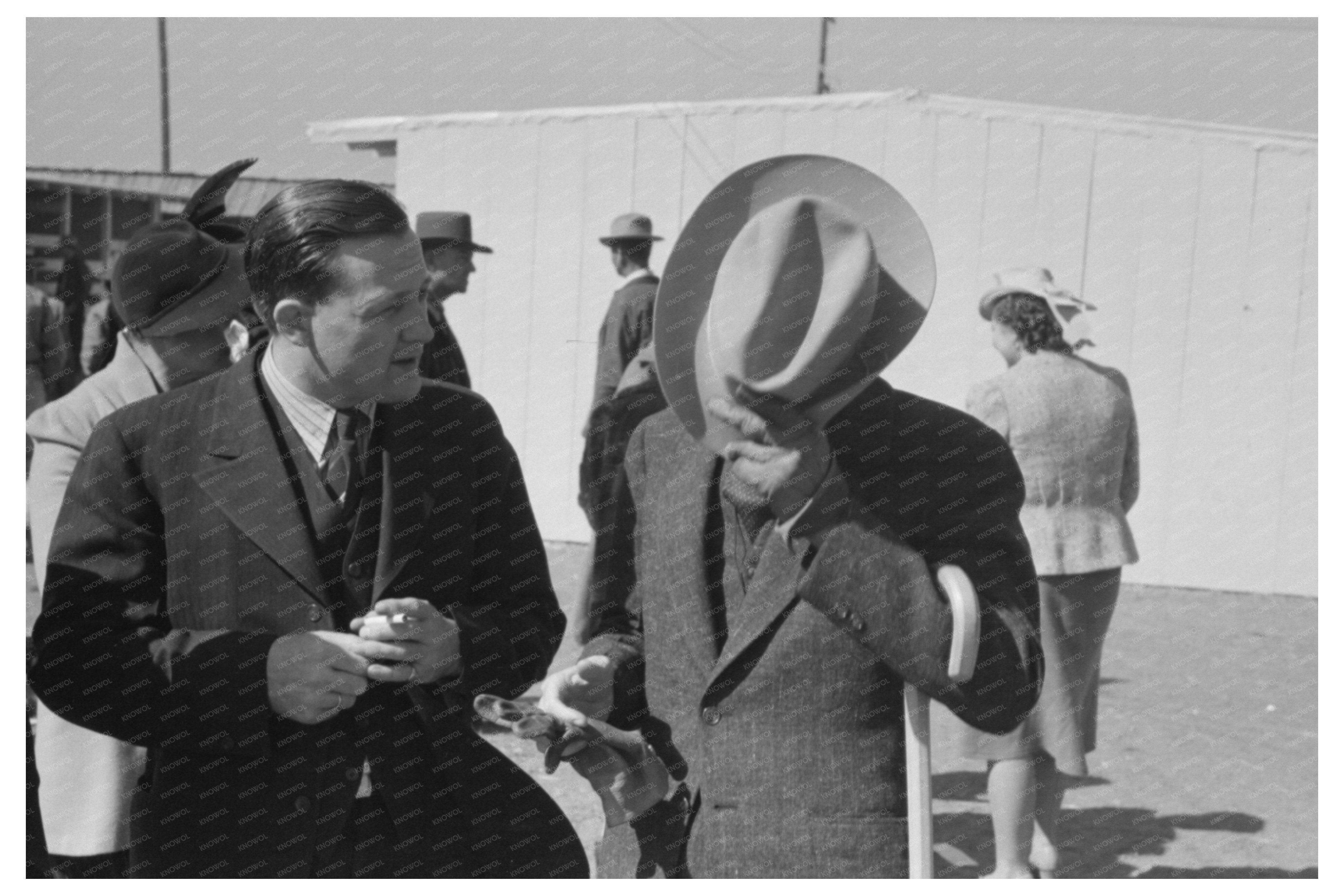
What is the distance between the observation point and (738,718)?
194cm

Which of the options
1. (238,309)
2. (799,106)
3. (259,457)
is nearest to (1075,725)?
(238,309)

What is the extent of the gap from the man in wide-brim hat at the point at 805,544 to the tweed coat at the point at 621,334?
5769 millimetres

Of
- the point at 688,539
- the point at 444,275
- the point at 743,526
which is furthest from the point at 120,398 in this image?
the point at 444,275

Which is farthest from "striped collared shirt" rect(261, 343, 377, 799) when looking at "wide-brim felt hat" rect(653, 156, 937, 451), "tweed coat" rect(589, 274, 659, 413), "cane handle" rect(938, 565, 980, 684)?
"tweed coat" rect(589, 274, 659, 413)

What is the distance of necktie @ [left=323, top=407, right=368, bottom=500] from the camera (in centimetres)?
218

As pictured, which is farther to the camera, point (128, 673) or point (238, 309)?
point (238, 309)

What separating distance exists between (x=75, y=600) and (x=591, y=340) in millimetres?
8521

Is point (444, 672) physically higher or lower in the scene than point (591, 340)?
lower

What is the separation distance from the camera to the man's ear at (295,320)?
2.10 m

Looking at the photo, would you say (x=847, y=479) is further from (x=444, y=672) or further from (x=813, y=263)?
(x=444, y=672)

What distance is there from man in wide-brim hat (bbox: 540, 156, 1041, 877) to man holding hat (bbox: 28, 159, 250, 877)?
1.22 m

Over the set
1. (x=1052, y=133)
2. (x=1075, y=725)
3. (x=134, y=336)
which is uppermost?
(x=1052, y=133)

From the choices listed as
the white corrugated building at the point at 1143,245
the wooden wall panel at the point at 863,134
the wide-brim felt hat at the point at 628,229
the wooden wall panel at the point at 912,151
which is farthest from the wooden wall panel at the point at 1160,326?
the wide-brim felt hat at the point at 628,229

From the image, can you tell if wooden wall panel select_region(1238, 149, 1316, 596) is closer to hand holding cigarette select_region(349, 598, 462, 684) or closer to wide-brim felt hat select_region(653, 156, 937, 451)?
wide-brim felt hat select_region(653, 156, 937, 451)
